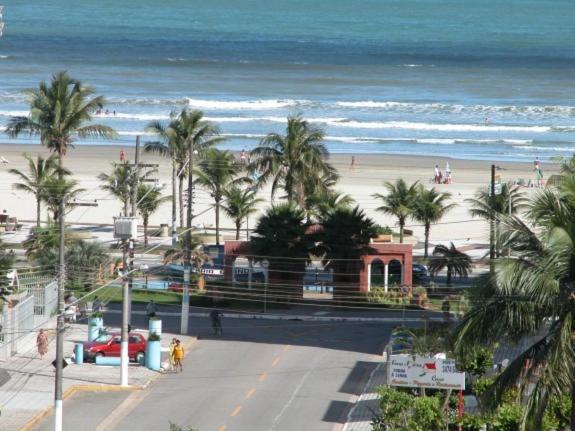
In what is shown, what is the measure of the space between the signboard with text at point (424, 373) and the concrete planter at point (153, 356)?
9.87m

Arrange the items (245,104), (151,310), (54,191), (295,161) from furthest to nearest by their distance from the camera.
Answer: (245,104)
(295,161)
(54,191)
(151,310)

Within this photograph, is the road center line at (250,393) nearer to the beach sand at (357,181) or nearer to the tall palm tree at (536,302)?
the tall palm tree at (536,302)

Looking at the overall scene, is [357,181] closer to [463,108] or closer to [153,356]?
[153,356]

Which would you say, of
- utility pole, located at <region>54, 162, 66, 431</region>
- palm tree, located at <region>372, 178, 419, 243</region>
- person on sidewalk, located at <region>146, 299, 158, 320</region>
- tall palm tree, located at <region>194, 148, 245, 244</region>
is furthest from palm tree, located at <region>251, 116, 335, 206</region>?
utility pole, located at <region>54, 162, 66, 431</region>

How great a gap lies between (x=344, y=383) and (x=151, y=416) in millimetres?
6233

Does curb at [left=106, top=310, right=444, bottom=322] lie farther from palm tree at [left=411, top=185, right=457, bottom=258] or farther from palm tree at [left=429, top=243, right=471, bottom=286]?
palm tree at [left=411, top=185, right=457, bottom=258]

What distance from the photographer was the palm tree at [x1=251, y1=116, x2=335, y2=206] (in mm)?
54812

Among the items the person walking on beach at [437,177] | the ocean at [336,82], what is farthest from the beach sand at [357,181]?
the ocean at [336,82]

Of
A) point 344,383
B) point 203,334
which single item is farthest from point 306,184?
point 344,383

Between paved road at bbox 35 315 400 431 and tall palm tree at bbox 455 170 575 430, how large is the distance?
1698 centimetres

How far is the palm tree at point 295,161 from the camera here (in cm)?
5481

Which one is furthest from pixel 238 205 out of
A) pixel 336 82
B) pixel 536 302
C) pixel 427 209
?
pixel 336 82

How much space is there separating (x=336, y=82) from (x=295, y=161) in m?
77.0

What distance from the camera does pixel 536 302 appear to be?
15.4 metres
